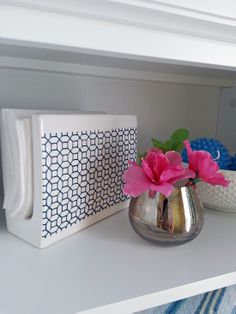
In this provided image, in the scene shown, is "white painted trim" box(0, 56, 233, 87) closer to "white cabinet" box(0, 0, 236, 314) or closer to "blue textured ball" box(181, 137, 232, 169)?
"white cabinet" box(0, 0, 236, 314)

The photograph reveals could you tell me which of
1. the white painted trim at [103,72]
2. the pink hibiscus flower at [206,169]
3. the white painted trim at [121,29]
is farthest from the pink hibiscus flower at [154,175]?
the white painted trim at [103,72]

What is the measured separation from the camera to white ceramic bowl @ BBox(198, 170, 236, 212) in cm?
52

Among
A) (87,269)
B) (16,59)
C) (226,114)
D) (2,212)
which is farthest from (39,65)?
(226,114)

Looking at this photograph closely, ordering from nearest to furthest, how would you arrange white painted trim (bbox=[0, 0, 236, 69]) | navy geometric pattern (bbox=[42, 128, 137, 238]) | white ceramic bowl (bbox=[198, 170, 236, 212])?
white painted trim (bbox=[0, 0, 236, 69]) < navy geometric pattern (bbox=[42, 128, 137, 238]) < white ceramic bowl (bbox=[198, 170, 236, 212])

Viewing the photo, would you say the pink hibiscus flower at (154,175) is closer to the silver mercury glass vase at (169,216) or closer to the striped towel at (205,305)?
the silver mercury glass vase at (169,216)

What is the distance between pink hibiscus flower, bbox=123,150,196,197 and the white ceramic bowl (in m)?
0.15

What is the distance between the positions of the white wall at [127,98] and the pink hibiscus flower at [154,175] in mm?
322

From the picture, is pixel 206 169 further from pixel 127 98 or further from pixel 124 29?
pixel 127 98

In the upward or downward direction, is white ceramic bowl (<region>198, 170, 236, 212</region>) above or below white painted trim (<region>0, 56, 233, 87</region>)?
below

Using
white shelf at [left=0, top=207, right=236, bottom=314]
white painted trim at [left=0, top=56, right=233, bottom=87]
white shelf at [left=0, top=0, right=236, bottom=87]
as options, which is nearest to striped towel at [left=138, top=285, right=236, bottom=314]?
white shelf at [left=0, top=207, right=236, bottom=314]

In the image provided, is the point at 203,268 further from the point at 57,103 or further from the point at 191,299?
the point at 57,103

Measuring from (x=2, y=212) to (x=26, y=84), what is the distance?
26 centimetres

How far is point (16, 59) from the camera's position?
0.56 metres

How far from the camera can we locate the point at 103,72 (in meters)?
0.67
